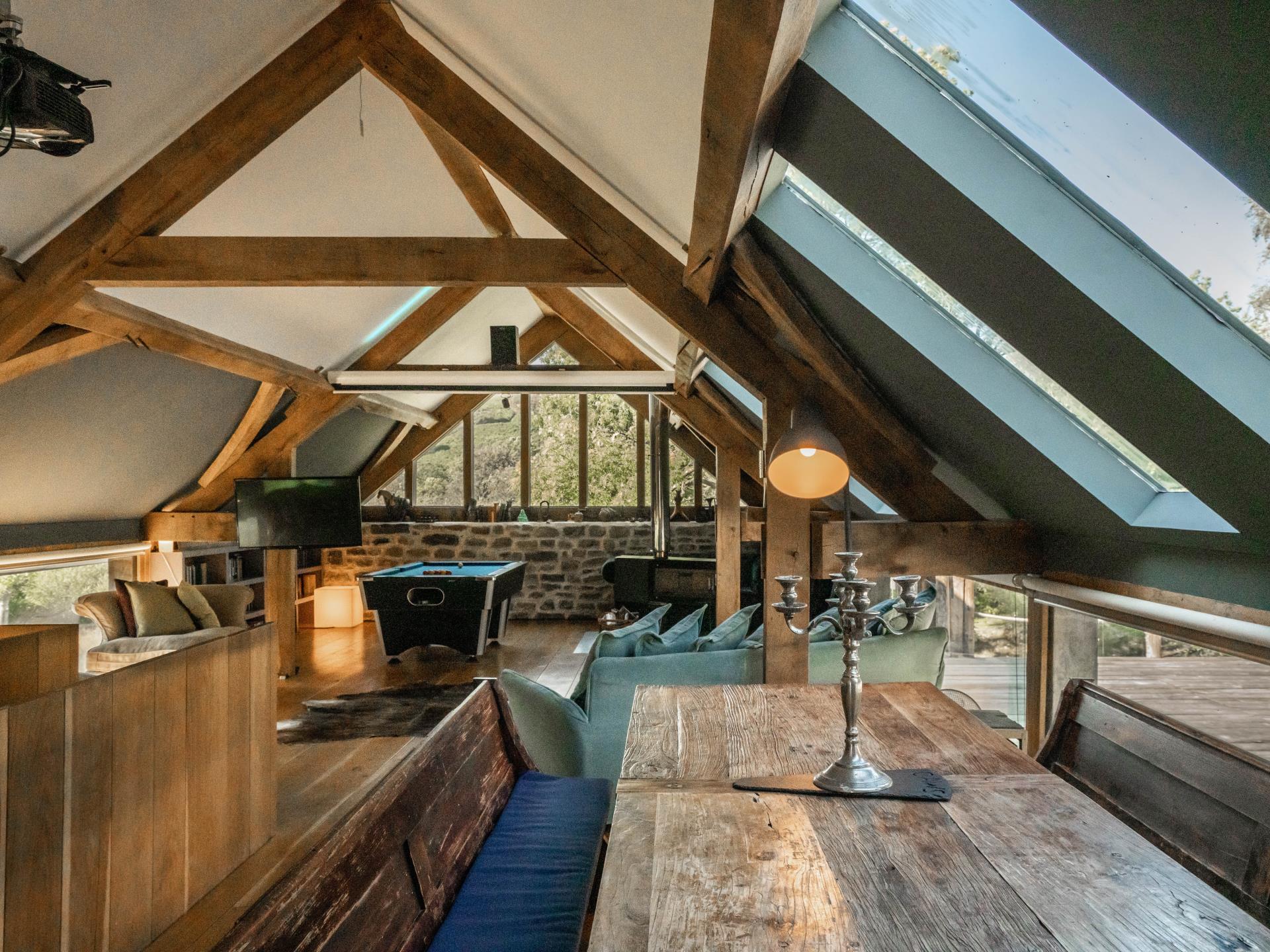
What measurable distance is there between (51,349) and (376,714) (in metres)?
2.89

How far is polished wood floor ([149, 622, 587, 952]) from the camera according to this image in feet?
10.9

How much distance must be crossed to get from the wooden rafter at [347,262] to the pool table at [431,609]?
12.2ft

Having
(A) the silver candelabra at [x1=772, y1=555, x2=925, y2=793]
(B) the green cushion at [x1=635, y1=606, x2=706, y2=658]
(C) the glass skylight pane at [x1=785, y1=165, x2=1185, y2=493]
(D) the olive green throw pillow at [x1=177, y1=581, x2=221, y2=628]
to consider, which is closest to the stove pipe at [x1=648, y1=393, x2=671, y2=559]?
(D) the olive green throw pillow at [x1=177, y1=581, x2=221, y2=628]

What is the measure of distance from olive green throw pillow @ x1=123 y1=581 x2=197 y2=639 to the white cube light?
9.76ft

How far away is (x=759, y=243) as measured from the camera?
3.07 m

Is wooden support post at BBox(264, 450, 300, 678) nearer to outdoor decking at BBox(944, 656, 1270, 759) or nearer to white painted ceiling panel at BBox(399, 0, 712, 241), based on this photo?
white painted ceiling panel at BBox(399, 0, 712, 241)

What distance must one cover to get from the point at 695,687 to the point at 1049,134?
1908 mm

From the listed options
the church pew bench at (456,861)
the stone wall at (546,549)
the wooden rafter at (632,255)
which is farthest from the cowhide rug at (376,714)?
the stone wall at (546,549)

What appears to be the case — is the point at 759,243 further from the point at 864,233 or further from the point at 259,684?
the point at 259,684

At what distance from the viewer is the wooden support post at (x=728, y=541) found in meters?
7.15

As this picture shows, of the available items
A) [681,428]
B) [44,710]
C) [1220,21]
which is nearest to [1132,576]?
[1220,21]

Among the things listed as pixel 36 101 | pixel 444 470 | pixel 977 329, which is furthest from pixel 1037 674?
pixel 444 470

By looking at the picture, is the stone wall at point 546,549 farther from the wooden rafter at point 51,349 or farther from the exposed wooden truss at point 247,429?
the wooden rafter at point 51,349

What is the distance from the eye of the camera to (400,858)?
5.71ft
